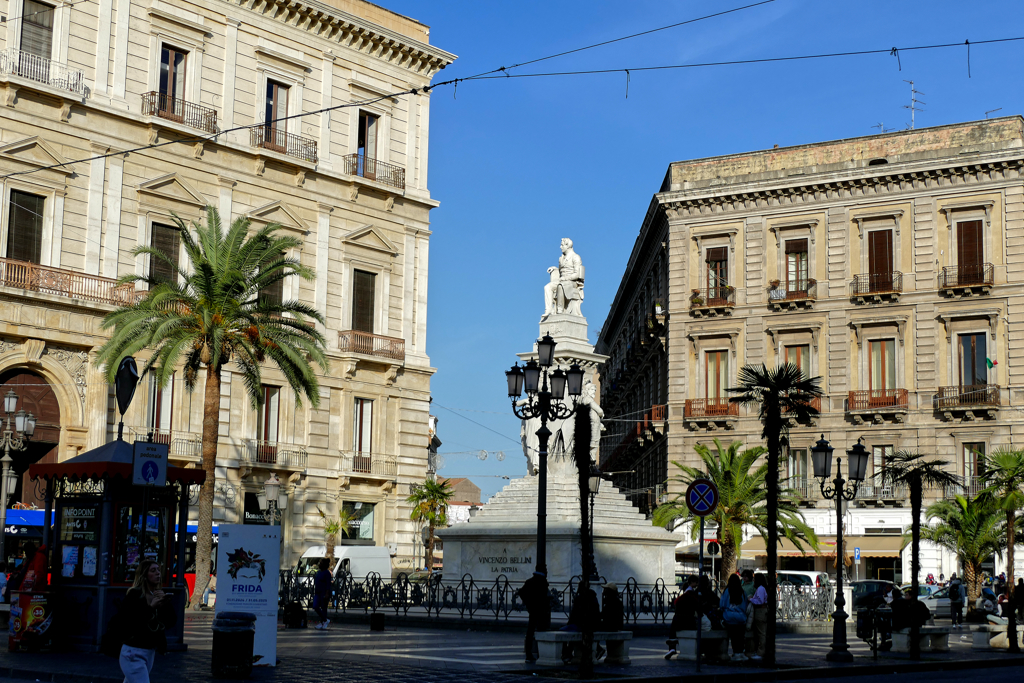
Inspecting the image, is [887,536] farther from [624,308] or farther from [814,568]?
[624,308]

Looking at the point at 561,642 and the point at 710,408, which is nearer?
the point at 561,642

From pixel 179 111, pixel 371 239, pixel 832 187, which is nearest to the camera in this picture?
pixel 179 111

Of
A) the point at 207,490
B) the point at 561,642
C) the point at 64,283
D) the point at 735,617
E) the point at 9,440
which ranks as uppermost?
the point at 64,283

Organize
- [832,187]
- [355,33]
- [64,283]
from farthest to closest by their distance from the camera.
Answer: [832,187]
[355,33]
[64,283]

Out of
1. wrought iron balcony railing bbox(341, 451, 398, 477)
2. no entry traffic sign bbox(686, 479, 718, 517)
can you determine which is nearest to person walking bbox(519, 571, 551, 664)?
no entry traffic sign bbox(686, 479, 718, 517)

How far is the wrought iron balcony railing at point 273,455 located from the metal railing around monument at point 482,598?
830 centimetres

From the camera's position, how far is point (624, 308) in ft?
243

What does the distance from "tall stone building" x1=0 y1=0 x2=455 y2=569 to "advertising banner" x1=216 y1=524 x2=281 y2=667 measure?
1679 cm

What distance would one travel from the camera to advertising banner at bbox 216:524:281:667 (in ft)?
50.1

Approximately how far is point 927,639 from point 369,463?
23.0 m

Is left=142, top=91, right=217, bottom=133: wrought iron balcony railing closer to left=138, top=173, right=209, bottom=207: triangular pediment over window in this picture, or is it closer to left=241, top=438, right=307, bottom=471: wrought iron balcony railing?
left=138, top=173, right=209, bottom=207: triangular pediment over window

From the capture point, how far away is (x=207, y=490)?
30406 millimetres

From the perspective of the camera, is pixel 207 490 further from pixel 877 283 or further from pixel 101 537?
pixel 877 283

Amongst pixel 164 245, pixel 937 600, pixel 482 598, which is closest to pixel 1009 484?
pixel 937 600
